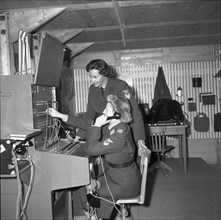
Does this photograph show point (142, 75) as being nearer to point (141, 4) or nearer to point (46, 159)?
point (141, 4)

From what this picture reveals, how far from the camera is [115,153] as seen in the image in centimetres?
251

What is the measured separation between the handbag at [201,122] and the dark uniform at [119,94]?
314cm

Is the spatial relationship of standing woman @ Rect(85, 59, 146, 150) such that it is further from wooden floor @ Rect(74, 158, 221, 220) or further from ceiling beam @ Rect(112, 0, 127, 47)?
wooden floor @ Rect(74, 158, 221, 220)

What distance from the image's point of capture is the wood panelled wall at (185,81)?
5.90 meters

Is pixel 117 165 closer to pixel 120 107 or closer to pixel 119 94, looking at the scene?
pixel 120 107

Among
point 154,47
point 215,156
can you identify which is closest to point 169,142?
point 215,156

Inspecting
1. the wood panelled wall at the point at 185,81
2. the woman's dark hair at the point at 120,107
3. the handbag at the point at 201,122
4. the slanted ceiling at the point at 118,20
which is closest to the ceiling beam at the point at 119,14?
the slanted ceiling at the point at 118,20

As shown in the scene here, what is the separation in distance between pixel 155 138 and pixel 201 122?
161 centimetres

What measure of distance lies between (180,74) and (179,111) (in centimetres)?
103

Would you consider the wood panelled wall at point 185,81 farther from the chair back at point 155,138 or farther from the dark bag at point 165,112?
the chair back at point 155,138

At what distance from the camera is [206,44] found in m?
5.85

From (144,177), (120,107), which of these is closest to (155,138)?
(120,107)

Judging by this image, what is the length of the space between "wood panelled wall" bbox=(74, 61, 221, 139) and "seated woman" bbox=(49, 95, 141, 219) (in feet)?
11.5

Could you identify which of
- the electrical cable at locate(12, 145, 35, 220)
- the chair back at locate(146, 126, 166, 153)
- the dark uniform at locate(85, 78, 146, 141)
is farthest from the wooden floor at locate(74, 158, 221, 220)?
the electrical cable at locate(12, 145, 35, 220)
